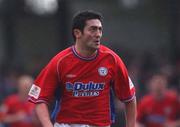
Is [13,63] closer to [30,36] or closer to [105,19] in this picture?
[30,36]

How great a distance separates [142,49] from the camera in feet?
66.9

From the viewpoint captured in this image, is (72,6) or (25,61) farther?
(25,61)

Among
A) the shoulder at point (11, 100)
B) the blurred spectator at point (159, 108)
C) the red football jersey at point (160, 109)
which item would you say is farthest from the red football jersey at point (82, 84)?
the shoulder at point (11, 100)

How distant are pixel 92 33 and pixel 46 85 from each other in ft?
2.25

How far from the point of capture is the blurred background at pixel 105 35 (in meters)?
18.5

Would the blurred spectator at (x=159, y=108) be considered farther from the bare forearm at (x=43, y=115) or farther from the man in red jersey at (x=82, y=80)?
the bare forearm at (x=43, y=115)

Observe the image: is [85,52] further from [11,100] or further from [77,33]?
[11,100]

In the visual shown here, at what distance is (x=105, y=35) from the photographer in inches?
773

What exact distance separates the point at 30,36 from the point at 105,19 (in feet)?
5.33

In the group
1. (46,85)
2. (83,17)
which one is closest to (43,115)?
(46,85)

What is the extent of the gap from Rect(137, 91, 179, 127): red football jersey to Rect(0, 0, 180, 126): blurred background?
7.96 feet

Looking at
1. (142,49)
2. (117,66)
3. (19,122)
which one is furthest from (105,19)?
(117,66)

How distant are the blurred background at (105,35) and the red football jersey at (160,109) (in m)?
2.43

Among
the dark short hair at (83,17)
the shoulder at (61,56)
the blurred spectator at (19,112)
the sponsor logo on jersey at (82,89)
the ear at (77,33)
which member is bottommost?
the blurred spectator at (19,112)
